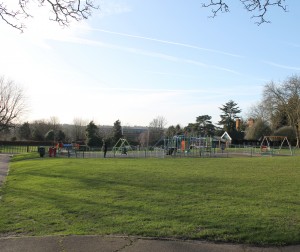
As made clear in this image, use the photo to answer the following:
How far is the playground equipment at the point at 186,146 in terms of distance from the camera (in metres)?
42.3

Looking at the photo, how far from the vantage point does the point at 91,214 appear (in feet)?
28.5

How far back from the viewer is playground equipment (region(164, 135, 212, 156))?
4233cm

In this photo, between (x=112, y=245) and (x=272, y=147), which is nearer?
(x=112, y=245)

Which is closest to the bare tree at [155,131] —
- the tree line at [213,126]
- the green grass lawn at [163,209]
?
the tree line at [213,126]

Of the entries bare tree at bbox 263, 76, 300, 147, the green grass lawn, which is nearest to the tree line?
bare tree at bbox 263, 76, 300, 147

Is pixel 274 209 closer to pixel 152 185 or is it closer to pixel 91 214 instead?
pixel 91 214

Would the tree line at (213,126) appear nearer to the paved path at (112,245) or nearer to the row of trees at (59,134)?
the row of trees at (59,134)

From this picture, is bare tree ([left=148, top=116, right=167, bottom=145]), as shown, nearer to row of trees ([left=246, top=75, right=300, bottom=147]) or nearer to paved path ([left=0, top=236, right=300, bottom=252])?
row of trees ([left=246, top=75, right=300, bottom=147])

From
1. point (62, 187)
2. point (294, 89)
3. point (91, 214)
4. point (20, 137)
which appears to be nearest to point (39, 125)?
point (20, 137)

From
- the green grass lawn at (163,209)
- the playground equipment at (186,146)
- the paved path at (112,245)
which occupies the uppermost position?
the playground equipment at (186,146)

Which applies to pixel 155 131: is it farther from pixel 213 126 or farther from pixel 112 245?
pixel 112 245

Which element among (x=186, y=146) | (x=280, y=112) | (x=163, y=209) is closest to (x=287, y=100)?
(x=280, y=112)

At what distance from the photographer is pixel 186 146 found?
44812 millimetres

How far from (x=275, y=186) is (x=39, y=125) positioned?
255ft
